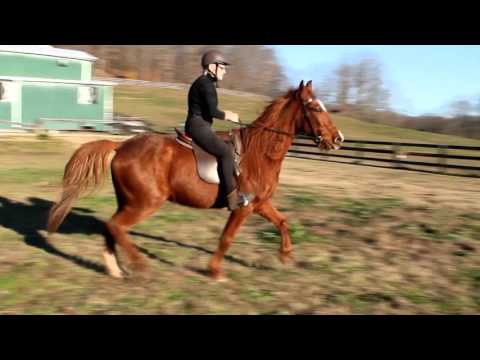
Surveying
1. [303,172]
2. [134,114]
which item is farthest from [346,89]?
[303,172]

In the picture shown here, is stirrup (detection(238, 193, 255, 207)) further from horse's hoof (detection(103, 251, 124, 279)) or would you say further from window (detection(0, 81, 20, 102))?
window (detection(0, 81, 20, 102))

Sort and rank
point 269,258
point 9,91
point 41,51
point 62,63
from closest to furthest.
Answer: point 269,258 < point 9,91 < point 41,51 < point 62,63

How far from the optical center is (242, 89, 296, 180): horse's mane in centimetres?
743

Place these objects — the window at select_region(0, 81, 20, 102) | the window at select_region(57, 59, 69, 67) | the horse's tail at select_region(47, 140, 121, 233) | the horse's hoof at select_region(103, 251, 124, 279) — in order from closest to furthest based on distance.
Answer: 1. the horse's hoof at select_region(103, 251, 124, 279)
2. the horse's tail at select_region(47, 140, 121, 233)
3. the window at select_region(0, 81, 20, 102)
4. the window at select_region(57, 59, 69, 67)

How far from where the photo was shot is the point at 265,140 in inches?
295

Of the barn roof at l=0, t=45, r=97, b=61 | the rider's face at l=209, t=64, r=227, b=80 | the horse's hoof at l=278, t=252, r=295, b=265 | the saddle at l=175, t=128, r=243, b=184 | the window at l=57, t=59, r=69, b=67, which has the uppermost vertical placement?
the barn roof at l=0, t=45, r=97, b=61

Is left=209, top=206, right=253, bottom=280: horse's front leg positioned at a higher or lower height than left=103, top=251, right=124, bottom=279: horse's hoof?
higher

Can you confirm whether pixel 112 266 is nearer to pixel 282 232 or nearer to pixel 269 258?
pixel 269 258

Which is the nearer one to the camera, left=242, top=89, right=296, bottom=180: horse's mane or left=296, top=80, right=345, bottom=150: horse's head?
left=296, top=80, right=345, bottom=150: horse's head

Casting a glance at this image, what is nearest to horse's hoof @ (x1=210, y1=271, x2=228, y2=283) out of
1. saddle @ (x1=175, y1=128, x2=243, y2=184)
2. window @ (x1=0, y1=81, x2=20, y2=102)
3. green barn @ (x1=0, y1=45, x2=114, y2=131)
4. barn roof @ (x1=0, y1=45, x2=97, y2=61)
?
saddle @ (x1=175, y1=128, x2=243, y2=184)

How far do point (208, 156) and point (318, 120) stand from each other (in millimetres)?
1618

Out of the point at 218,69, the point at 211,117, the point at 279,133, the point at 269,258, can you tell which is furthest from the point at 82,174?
the point at 269,258

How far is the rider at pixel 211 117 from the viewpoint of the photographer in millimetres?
7051

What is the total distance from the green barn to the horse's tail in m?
26.0
